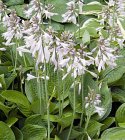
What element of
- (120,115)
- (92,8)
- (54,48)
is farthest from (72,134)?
(92,8)

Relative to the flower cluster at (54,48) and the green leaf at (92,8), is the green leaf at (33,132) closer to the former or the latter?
the flower cluster at (54,48)

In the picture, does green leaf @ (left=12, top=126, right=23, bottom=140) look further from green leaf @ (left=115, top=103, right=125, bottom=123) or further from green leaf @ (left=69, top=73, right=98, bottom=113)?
green leaf @ (left=115, top=103, right=125, bottom=123)

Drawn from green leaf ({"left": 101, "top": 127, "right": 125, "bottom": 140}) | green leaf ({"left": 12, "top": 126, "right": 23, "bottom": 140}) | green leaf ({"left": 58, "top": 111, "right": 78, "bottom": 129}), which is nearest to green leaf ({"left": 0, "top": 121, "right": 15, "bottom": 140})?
green leaf ({"left": 12, "top": 126, "right": 23, "bottom": 140})

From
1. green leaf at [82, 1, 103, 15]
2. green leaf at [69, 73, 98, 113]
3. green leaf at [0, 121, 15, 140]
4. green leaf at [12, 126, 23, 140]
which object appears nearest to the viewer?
green leaf at [0, 121, 15, 140]

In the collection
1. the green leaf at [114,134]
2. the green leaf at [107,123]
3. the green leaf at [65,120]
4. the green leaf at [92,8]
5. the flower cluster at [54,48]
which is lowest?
the green leaf at [107,123]

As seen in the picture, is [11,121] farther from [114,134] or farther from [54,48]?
[54,48]

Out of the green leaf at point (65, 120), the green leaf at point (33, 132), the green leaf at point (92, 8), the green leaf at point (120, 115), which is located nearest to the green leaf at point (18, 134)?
the green leaf at point (33, 132)

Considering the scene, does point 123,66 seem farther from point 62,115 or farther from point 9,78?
point 9,78
